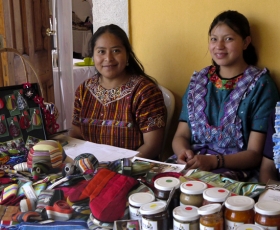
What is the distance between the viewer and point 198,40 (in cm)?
189

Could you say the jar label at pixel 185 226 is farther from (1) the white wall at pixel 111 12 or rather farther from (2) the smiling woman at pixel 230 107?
(1) the white wall at pixel 111 12

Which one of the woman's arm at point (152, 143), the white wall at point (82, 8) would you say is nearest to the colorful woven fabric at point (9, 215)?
the woman's arm at point (152, 143)

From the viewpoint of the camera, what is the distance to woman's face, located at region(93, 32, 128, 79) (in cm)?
179

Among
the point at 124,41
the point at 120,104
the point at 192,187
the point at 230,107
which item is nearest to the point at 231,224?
the point at 192,187

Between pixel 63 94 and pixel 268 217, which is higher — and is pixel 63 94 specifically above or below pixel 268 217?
below

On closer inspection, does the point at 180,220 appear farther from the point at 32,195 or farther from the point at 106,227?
the point at 32,195

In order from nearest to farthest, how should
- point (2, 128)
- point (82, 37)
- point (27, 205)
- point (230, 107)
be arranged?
1. point (27, 205)
2. point (2, 128)
3. point (230, 107)
4. point (82, 37)

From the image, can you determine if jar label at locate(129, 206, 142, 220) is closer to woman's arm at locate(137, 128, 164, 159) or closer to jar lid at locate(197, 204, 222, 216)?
jar lid at locate(197, 204, 222, 216)

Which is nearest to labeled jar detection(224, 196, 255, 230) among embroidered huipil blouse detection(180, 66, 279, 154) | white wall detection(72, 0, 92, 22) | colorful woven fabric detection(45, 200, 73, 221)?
colorful woven fabric detection(45, 200, 73, 221)

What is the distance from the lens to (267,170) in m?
1.43

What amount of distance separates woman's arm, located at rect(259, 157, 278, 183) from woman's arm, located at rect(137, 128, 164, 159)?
49 centimetres

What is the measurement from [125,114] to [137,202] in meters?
0.99

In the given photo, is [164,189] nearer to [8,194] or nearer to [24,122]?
[8,194]

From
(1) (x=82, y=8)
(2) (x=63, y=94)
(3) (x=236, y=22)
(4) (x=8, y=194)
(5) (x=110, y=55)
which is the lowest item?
(2) (x=63, y=94)
